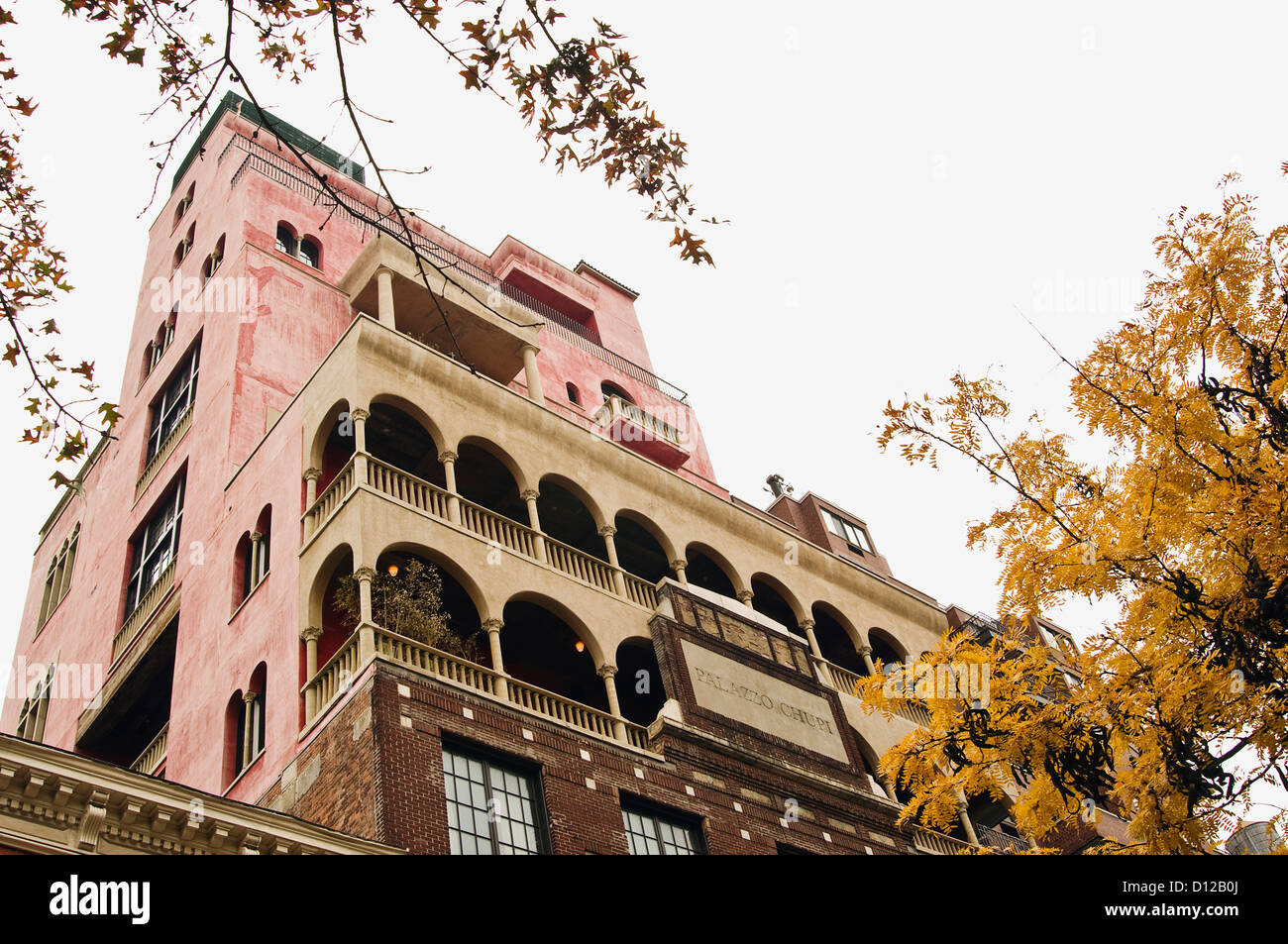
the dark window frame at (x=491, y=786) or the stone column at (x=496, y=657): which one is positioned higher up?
the stone column at (x=496, y=657)

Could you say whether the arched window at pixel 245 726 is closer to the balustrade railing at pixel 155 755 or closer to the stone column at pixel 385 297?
the balustrade railing at pixel 155 755

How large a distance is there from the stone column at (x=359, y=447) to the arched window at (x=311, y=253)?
13.1 meters

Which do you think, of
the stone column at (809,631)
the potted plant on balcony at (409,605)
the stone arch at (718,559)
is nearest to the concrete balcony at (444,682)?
the potted plant on balcony at (409,605)

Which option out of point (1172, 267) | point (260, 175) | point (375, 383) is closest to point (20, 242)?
point (1172, 267)

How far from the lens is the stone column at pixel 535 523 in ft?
76.1

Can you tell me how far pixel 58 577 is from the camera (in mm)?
35562

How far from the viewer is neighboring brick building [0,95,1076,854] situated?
18562mm

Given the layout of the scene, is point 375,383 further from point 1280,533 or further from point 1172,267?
point 1280,533

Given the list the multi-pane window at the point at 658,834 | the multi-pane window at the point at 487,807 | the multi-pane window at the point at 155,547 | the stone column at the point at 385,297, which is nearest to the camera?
the multi-pane window at the point at 487,807

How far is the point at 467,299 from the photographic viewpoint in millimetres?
29016

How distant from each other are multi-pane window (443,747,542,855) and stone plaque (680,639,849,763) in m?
5.07

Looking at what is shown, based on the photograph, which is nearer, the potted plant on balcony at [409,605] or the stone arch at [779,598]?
the potted plant on balcony at [409,605]

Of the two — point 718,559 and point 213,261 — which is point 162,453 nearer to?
point 213,261

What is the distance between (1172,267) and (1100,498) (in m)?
2.48
